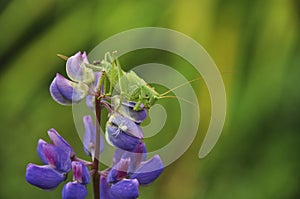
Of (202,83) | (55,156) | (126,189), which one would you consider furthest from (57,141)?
(202,83)

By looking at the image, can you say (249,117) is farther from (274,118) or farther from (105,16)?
(105,16)

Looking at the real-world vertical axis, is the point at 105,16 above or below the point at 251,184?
above

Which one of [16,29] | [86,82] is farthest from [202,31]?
[86,82]

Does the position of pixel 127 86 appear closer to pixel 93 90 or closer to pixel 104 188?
pixel 93 90

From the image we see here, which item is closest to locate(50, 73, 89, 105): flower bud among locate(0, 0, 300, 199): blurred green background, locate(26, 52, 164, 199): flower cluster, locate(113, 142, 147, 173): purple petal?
locate(26, 52, 164, 199): flower cluster

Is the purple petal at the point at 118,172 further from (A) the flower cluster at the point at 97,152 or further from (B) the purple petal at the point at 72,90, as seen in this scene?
(B) the purple petal at the point at 72,90

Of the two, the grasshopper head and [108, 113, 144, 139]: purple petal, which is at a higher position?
the grasshopper head

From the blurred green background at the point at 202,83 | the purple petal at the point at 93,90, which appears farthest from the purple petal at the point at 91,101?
the blurred green background at the point at 202,83

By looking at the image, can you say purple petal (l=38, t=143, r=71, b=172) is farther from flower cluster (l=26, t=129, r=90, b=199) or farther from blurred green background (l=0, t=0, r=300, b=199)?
blurred green background (l=0, t=0, r=300, b=199)
